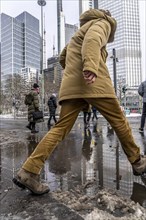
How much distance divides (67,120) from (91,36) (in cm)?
99

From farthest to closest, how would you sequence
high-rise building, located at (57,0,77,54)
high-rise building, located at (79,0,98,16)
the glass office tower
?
high-rise building, located at (57,0,77,54)
the glass office tower
high-rise building, located at (79,0,98,16)

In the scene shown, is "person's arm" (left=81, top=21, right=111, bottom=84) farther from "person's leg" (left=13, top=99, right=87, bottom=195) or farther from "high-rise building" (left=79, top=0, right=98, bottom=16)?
"high-rise building" (left=79, top=0, right=98, bottom=16)

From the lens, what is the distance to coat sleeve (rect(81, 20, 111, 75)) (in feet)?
9.36

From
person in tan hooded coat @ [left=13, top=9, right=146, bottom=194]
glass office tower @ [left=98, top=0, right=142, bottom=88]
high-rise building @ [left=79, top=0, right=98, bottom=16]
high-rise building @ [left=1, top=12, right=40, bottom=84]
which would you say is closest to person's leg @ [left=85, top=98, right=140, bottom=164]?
person in tan hooded coat @ [left=13, top=9, right=146, bottom=194]

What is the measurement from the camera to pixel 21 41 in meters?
60.2

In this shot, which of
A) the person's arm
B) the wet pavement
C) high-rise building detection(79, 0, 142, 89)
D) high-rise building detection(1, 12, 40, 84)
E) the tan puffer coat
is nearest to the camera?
the wet pavement

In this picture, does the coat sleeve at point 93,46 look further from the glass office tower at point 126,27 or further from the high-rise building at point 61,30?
the high-rise building at point 61,30

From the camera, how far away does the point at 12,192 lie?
3078 millimetres

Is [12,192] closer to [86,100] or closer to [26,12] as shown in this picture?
[86,100]

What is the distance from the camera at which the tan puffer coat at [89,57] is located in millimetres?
2949

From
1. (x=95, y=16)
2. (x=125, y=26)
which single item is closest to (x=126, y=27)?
(x=125, y=26)

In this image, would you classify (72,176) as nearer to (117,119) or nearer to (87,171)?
(87,171)

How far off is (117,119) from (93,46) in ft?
2.99

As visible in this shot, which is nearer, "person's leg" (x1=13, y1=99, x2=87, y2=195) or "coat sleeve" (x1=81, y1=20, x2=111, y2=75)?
"coat sleeve" (x1=81, y1=20, x2=111, y2=75)
